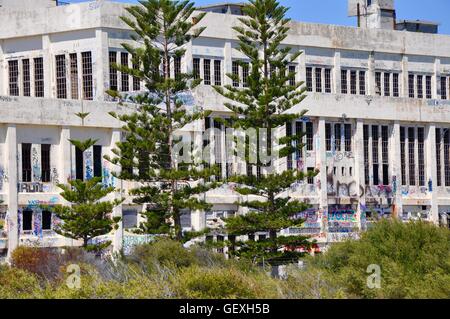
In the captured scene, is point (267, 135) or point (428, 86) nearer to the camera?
point (267, 135)

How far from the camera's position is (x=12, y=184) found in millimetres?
41500

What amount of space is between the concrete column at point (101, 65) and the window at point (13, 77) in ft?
10.8

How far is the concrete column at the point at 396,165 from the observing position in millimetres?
52000

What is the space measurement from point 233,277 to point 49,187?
15.4 meters

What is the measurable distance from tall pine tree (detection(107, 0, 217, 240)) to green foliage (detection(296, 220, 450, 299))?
4249 mm

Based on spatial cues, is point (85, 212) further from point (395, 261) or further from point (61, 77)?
point (395, 261)

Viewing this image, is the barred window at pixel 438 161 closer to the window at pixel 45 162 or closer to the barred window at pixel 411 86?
the barred window at pixel 411 86

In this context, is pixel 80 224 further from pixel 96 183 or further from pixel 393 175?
pixel 393 175

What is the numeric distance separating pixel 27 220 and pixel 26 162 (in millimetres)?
1718

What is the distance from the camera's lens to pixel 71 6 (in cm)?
4697

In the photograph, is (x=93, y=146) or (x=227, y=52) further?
(x=227, y=52)

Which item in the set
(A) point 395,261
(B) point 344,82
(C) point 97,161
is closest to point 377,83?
(B) point 344,82
